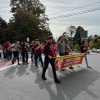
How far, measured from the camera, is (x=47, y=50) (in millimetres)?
11281

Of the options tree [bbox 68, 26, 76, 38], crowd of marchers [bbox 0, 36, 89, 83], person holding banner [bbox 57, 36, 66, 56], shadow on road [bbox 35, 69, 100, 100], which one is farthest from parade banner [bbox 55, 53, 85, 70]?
tree [bbox 68, 26, 76, 38]

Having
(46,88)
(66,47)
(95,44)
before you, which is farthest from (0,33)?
(46,88)

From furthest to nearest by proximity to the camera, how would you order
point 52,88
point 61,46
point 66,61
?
point 61,46 < point 66,61 < point 52,88

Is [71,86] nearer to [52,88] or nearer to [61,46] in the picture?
[52,88]

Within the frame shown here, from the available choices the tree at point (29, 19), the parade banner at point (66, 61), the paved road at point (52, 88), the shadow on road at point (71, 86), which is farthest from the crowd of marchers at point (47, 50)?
the tree at point (29, 19)

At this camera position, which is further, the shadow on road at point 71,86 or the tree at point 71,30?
the tree at point 71,30

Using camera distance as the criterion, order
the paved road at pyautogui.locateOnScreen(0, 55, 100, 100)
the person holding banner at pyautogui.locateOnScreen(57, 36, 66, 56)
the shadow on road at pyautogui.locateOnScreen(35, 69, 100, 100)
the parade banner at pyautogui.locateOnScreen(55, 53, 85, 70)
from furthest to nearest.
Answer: the person holding banner at pyautogui.locateOnScreen(57, 36, 66, 56) → the parade banner at pyautogui.locateOnScreen(55, 53, 85, 70) → the shadow on road at pyautogui.locateOnScreen(35, 69, 100, 100) → the paved road at pyautogui.locateOnScreen(0, 55, 100, 100)

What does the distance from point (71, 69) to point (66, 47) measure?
3.72 ft

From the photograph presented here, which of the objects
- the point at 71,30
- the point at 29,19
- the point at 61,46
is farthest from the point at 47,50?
the point at 71,30

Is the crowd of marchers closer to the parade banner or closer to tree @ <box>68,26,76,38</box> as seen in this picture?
the parade banner

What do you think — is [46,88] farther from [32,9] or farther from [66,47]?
[32,9]

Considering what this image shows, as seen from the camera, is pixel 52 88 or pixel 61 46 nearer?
pixel 52 88

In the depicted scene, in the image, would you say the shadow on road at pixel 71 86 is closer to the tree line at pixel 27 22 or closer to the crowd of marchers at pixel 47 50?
the crowd of marchers at pixel 47 50

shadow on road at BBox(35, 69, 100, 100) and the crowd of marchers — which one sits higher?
the crowd of marchers
